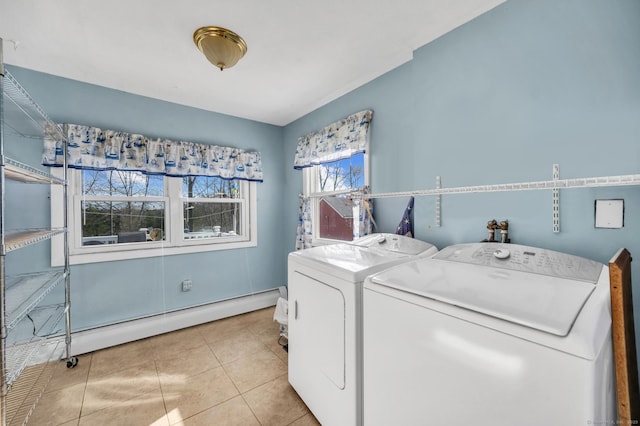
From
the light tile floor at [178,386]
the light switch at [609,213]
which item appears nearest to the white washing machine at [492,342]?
the light switch at [609,213]

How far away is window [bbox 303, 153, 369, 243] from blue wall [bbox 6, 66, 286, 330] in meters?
0.72

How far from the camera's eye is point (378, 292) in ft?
3.80

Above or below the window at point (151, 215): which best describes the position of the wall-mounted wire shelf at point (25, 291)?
below

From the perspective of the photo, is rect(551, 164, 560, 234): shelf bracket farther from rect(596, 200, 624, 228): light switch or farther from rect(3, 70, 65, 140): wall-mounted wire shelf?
rect(3, 70, 65, 140): wall-mounted wire shelf

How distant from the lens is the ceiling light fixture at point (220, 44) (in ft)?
5.69

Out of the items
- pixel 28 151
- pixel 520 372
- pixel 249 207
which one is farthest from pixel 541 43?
pixel 28 151

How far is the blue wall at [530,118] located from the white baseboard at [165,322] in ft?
7.66

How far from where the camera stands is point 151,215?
2.87m

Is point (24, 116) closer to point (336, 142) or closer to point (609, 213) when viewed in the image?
point (336, 142)

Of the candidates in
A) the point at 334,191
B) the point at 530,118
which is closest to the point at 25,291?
the point at 334,191

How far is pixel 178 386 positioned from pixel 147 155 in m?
2.17

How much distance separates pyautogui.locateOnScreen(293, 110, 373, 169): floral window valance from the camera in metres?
2.37

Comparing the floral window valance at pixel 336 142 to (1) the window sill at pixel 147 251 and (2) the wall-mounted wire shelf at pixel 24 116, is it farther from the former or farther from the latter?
(2) the wall-mounted wire shelf at pixel 24 116

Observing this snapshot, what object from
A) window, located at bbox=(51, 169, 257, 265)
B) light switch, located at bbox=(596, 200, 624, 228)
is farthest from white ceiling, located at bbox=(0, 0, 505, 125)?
light switch, located at bbox=(596, 200, 624, 228)
